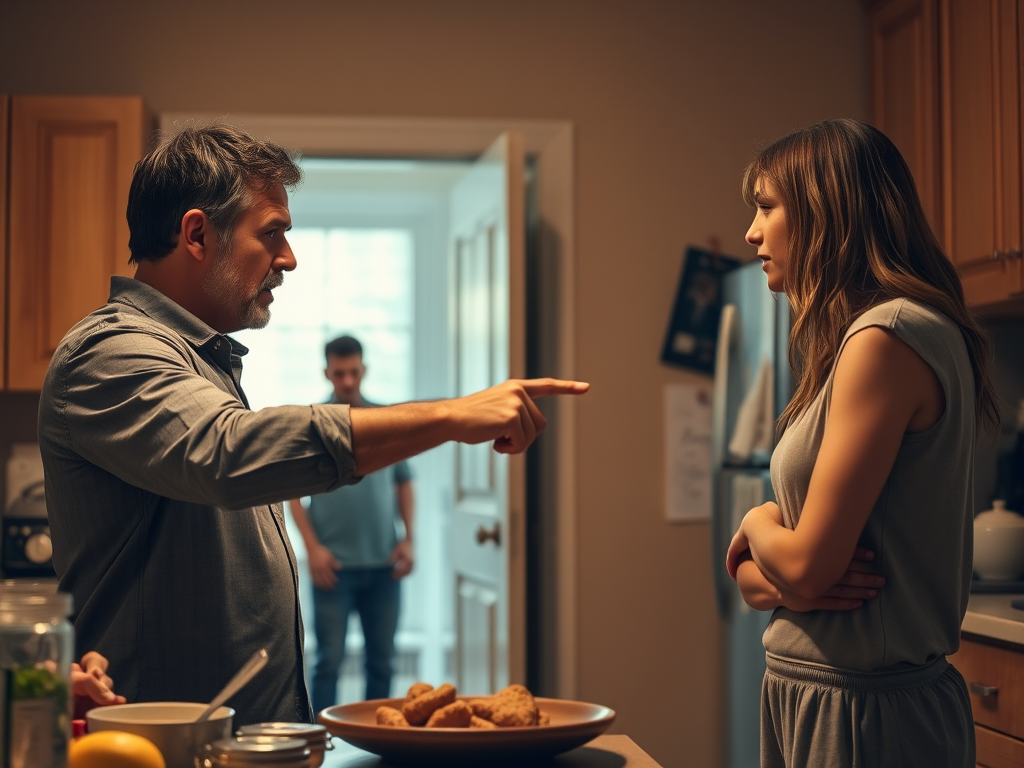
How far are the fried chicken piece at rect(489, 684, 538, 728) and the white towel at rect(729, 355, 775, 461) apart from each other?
1.63 meters

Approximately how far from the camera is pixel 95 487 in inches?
52.9

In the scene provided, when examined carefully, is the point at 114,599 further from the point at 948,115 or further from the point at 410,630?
the point at 410,630

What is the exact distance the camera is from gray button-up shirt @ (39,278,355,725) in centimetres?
113

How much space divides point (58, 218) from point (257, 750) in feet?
7.71

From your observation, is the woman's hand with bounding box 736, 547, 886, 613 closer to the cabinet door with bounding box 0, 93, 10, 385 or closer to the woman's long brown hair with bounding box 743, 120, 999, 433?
the woman's long brown hair with bounding box 743, 120, 999, 433

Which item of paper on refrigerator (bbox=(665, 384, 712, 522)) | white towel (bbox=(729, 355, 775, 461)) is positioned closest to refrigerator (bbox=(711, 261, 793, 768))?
white towel (bbox=(729, 355, 775, 461))

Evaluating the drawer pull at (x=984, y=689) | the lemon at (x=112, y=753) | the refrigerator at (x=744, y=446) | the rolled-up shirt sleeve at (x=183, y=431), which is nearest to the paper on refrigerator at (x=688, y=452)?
the refrigerator at (x=744, y=446)

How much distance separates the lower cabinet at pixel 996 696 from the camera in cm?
203

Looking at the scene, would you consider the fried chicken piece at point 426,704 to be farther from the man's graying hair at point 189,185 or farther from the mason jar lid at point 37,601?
the man's graying hair at point 189,185

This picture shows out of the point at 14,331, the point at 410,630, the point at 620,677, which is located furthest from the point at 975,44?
the point at 410,630

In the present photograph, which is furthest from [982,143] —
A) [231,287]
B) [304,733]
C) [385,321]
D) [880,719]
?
[385,321]

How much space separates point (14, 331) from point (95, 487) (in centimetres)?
177

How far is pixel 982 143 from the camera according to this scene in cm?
266

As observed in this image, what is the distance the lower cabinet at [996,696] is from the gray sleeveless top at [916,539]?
769 millimetres
